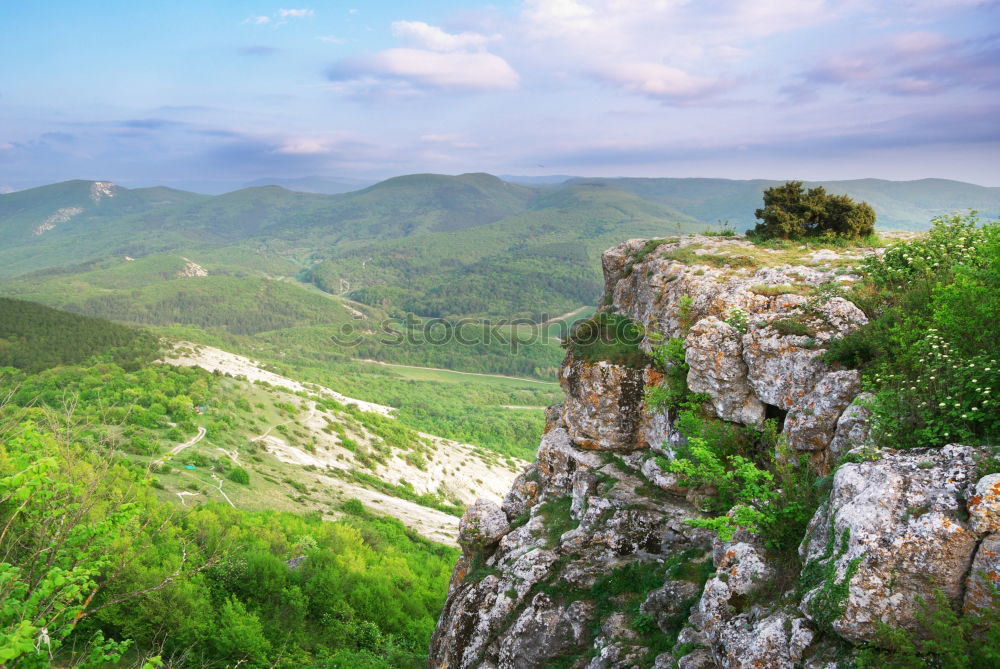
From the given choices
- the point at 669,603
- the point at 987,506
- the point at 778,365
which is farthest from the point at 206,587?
the point at 987,506

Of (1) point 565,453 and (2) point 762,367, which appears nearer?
(2) point 762,367

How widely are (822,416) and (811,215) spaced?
536 inches

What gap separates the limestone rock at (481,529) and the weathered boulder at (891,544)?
1216cm

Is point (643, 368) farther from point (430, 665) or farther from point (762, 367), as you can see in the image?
point (430, 665)

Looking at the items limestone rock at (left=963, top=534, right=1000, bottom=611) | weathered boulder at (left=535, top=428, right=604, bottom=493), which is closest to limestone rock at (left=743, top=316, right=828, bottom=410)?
limestone rock at (left=963, top=534, right=1000, bottom=611)

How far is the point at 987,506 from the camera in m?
6.38

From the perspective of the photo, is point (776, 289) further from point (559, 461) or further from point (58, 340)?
point (58, 340)

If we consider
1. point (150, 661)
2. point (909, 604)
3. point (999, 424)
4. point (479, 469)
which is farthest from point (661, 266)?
point (479, 469)

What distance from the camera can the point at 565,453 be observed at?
19953mm

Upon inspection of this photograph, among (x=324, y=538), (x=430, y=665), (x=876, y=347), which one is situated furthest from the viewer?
(x=324, y=538)

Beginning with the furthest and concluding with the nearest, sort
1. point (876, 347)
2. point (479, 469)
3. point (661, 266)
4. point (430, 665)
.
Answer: point (479, 469) → point (661, 266) → point (430, 665) → point (876, 347)

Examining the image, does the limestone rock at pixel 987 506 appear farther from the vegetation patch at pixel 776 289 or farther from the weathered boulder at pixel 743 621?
the vegetation patch at pixel 776 289

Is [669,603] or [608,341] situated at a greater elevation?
[608,341]

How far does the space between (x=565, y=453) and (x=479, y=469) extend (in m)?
77.9
